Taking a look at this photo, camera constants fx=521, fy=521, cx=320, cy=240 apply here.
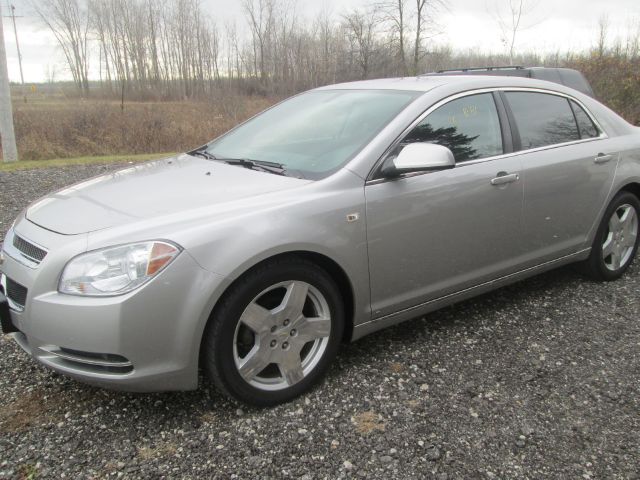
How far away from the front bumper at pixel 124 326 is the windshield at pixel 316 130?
964mm

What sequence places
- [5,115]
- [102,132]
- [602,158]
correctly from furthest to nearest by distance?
[102,132], [5,115], [602,158]

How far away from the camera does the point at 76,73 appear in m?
40.8

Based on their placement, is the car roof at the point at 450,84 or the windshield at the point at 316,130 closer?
the windshield at the point at 316,130

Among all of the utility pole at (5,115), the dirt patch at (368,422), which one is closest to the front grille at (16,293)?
the dirt patch at (368,422)

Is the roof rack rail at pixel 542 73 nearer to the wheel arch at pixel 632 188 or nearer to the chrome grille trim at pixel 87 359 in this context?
the wheel arch at pixel 632 188

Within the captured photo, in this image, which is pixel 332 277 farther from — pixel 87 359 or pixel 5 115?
pixel 5 115

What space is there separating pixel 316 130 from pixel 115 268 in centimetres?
159

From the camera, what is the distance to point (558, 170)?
3.57 meters

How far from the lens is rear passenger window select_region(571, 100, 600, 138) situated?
3.92 meters

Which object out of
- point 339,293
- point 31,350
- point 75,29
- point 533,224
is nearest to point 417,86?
point 533,224

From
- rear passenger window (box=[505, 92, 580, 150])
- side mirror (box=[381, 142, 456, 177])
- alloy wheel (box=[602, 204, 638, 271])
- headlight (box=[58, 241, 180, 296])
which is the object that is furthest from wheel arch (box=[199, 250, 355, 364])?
alloy wheel (box=[602, 204, 638, 271])

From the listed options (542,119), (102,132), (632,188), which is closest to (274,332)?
(542,119)

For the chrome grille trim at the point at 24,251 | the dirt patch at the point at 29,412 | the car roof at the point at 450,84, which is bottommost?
the dirt patch at the point at 29,412

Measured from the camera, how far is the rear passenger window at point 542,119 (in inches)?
138
